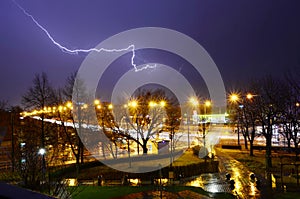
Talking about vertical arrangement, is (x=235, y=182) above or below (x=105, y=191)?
below

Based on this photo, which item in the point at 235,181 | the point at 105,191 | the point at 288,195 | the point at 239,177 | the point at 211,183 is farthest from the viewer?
the point at 239,177

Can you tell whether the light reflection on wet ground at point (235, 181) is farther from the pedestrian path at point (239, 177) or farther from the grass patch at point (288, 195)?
the grass patch at point (288, 195)

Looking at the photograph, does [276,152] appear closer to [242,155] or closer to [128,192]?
[242,155]

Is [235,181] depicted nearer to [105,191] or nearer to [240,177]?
[240,177]

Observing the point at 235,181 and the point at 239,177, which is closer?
the point at 235,181

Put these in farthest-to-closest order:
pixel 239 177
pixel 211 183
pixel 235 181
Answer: pixel 239 177, pixel 235 181, pixel 211 183

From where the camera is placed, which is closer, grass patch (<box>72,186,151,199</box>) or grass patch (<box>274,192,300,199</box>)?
grass patch (<box>274,192,300,199</box>)

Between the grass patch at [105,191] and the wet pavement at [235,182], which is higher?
the grass patch at [105,191]

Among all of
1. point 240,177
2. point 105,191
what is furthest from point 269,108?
point 105,191

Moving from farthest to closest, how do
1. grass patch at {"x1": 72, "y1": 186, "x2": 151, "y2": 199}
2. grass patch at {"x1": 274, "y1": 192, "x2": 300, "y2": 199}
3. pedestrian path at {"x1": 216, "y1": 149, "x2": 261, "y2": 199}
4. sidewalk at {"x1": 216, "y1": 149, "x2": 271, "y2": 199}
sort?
pedestrian path at {"x1": 216, "y1": 149, "x2": 261, "y2": 199}
sidewalk at {"x1": 216, "y1": 149, "x2": 271, "y2": 199}
grass patch at {"x1": 72, "y1": 186, "x2": 151, "y2": 199}
grass patch at {"x1": 274, "y1": 192, "x2": 300, "y2": 199}

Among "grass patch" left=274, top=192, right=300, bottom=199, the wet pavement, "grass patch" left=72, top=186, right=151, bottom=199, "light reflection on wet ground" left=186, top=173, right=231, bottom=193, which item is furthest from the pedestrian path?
"grass patch" left=72, top=186, right=151, bottom=199

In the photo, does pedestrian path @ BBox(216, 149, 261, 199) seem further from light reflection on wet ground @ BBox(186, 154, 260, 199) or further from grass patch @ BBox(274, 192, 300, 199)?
grass patch @ BBox(274, 192, 300, 199)

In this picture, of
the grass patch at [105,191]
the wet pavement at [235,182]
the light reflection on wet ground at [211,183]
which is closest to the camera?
the grass patch at [105,191]

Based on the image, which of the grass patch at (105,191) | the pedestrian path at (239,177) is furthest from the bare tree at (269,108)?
the grass patch at (105,191)
